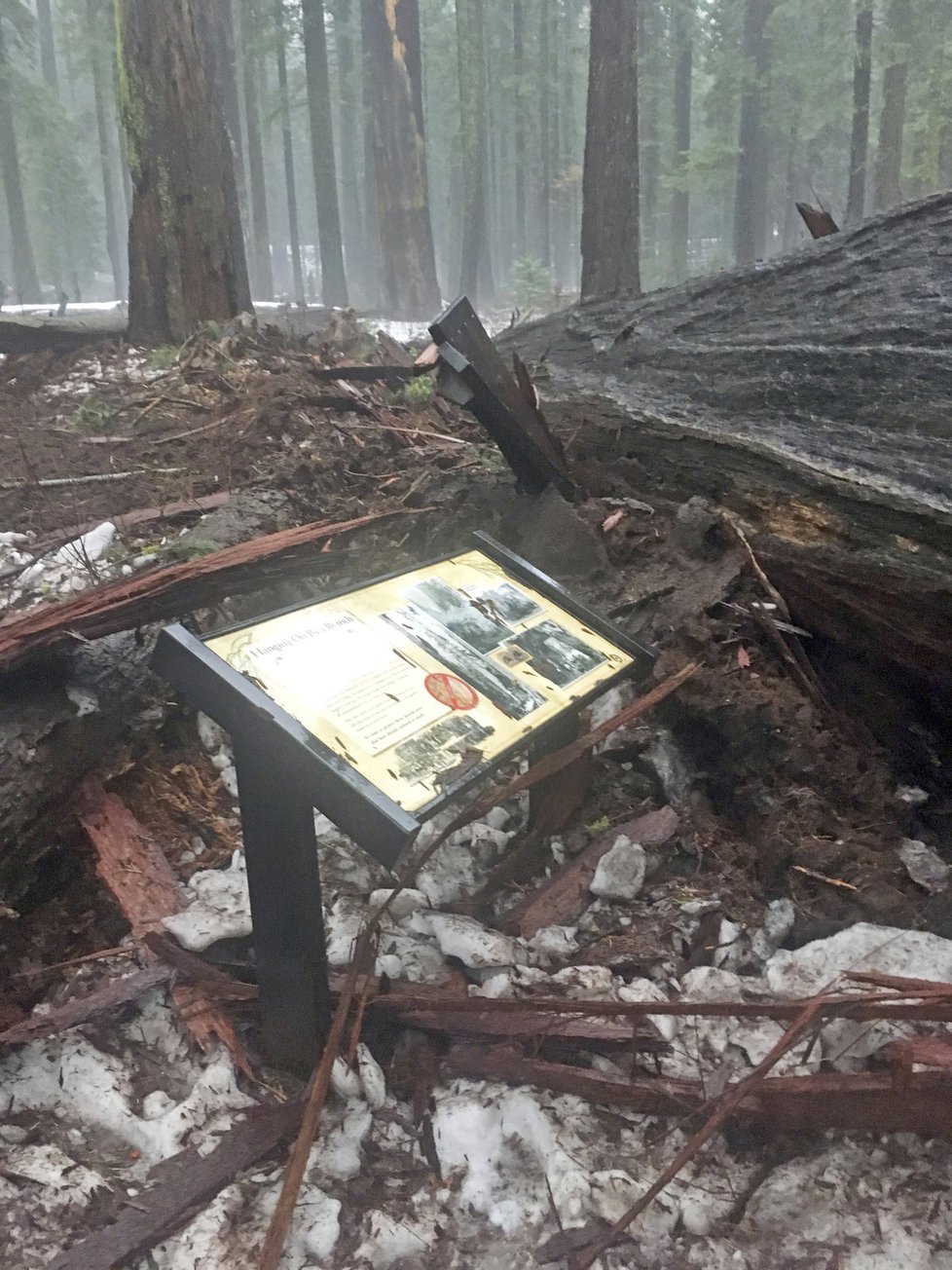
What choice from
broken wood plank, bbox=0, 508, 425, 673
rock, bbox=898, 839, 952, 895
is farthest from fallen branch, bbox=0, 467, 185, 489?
rock, bbox=898, 839, 952, 895

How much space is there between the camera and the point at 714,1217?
183 centimetres

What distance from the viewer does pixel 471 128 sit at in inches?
911

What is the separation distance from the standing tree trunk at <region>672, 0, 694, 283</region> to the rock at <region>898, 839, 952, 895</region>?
25.5 meters

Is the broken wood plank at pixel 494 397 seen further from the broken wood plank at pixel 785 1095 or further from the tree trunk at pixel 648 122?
the tree trunk at pixel 648 122

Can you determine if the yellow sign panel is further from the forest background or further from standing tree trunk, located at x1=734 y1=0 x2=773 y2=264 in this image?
standing tree trunk, located at x1=734 y1=0 x2=773 y2=264

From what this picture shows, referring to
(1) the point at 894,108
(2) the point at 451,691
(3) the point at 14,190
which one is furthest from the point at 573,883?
(3) the point at 14,190

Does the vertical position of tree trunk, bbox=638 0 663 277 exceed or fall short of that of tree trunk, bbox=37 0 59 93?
it falls short

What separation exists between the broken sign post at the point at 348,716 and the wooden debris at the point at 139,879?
193mm

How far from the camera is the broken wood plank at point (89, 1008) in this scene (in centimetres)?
213

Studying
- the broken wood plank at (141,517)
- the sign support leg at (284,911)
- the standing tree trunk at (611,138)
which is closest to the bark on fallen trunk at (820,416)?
the broken wood plank at (141,517)

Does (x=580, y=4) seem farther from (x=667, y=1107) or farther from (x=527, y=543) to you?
(x=667, y=1107)

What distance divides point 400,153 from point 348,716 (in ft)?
65.4

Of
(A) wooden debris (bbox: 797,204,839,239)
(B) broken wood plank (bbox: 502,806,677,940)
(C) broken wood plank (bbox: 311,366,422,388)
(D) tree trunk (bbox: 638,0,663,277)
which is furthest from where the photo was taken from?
(D) tree trunk (bbox: 638,0,663,277)

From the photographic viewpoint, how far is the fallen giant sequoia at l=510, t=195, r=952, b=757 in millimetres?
2746
